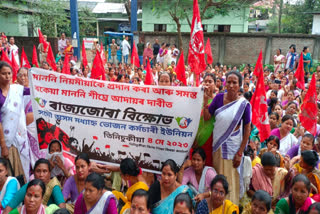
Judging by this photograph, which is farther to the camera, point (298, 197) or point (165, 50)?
point (165, 50)

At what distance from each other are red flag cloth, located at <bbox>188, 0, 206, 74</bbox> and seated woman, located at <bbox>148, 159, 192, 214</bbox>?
5.85ft

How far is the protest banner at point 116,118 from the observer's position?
354 centimetres

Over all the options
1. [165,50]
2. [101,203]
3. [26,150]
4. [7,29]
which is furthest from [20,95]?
[7,29]

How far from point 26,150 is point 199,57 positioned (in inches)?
106

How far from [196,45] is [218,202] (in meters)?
2.40

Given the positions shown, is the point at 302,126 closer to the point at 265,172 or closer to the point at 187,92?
the point at 265,172

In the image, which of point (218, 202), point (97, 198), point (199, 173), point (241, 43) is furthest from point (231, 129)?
point (241, 43)

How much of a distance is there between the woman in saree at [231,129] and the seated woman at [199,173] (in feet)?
0.52

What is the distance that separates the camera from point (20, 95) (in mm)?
3846

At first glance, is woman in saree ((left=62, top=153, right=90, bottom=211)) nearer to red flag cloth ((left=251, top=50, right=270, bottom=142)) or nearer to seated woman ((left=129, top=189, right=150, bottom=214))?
seated woman ((left=129, top=189, right=150, bottom=214))

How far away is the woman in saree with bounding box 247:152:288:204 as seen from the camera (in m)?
3.56

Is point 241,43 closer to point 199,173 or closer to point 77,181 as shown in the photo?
point 199,173

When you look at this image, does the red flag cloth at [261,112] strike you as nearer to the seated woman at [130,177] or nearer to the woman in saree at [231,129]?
the woman in saree at [231,129]

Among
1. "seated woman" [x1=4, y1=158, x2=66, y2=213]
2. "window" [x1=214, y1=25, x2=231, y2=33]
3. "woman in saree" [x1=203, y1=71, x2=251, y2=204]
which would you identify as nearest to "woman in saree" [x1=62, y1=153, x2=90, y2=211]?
"seated woman" [x1=4, y1=158, x2=66, y2=213]
